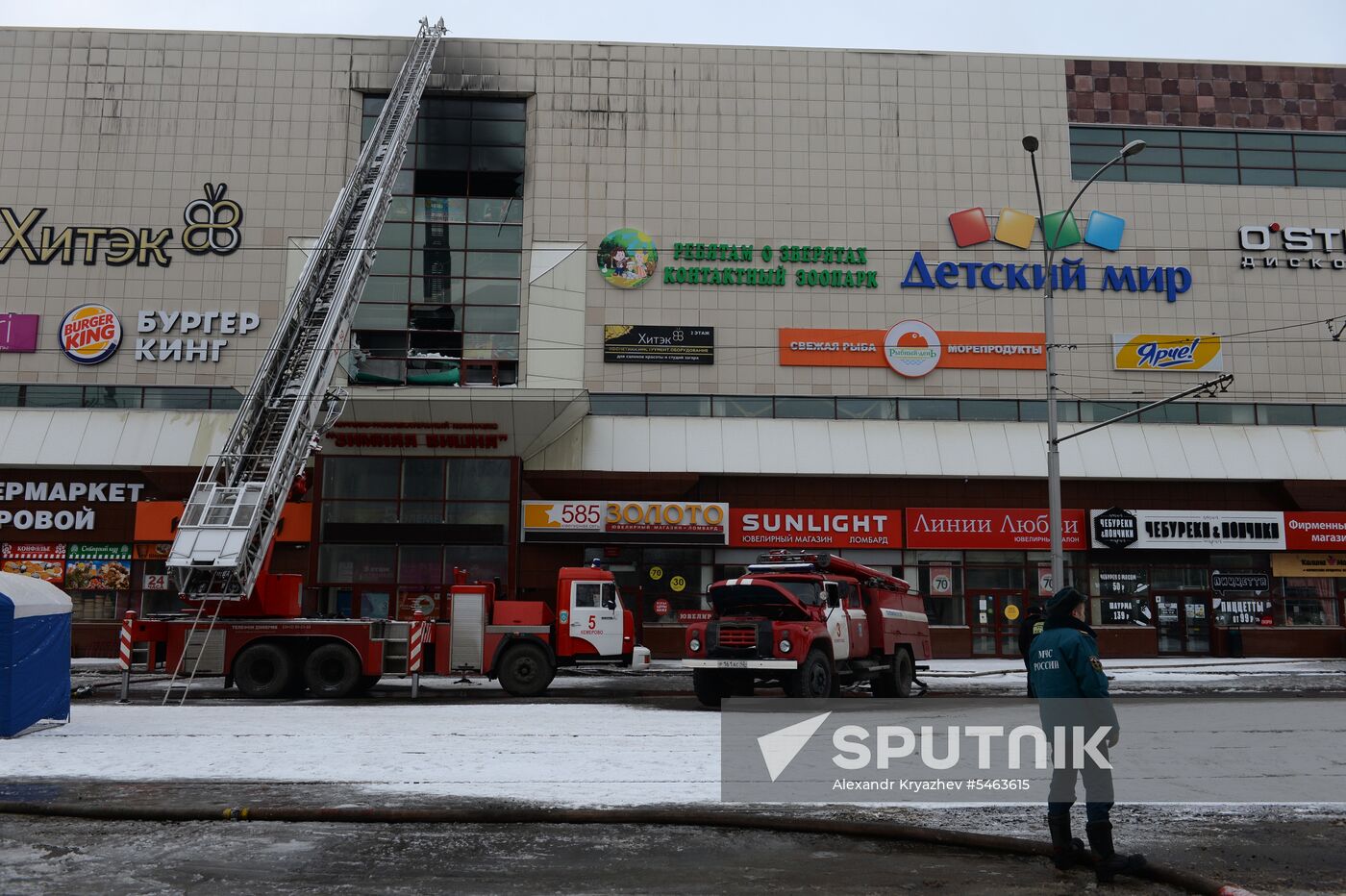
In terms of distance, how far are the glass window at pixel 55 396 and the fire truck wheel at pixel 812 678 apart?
2780 cm

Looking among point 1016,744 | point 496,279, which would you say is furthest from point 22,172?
point 1016,744

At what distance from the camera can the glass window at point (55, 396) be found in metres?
34.5

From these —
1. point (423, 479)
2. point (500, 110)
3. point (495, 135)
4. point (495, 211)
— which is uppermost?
point (500, 110)

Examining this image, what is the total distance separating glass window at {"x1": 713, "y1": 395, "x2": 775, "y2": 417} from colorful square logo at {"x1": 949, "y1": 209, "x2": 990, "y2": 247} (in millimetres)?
9223

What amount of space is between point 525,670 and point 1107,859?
1541cm

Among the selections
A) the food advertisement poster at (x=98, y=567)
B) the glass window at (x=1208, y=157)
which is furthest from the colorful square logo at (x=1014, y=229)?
the food advertisement poster at (x=98, y=567)

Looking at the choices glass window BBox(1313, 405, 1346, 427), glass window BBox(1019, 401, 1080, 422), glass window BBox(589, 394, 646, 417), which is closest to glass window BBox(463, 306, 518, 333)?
glass window BBox(589, 394, 646, 417)

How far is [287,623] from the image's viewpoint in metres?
20.5

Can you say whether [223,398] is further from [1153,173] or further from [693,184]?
[1153,173]

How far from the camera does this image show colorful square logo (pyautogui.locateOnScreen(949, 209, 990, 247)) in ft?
120

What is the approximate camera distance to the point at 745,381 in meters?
35.4

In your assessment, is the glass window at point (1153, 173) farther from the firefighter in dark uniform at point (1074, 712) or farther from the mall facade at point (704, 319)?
the firefighter in dark uniform at point (1074, 712)

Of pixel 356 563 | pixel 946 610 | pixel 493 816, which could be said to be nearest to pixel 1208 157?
pixel 946 610

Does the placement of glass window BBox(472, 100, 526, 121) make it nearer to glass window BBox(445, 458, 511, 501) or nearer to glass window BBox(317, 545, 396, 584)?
glass window BBox(445, 458, 511, 501)
